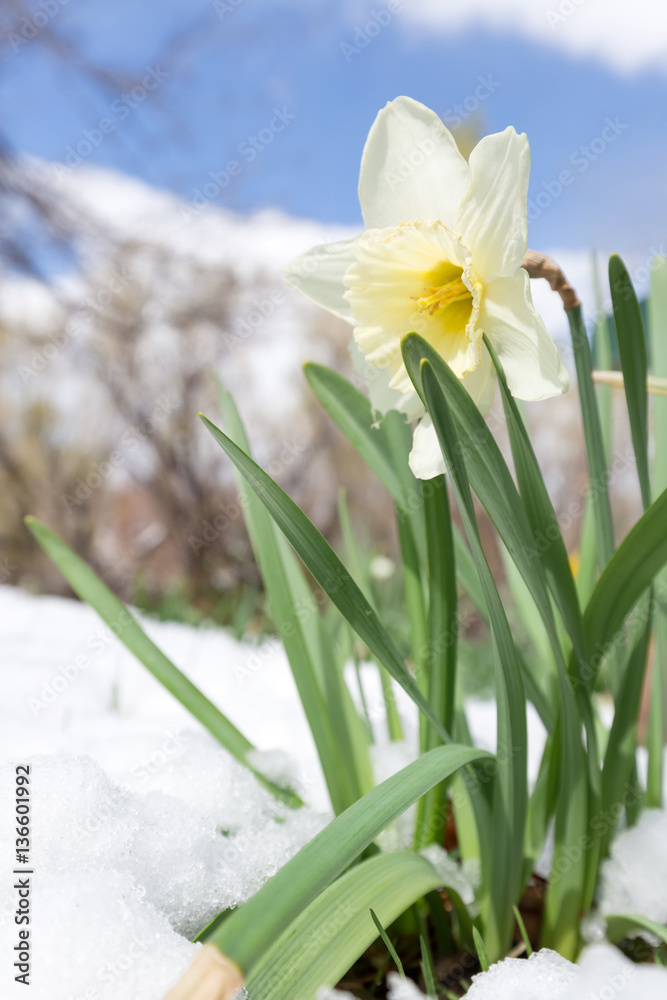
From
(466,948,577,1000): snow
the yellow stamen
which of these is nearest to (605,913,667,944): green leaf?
(466,948,577,1000): snow

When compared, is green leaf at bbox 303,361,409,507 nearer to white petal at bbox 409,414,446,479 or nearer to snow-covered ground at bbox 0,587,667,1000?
white petal at bbox 409,414,446,479

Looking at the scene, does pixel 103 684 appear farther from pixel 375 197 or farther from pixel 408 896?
pixel 375 197

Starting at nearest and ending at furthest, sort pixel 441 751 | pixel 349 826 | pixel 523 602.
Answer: pixel 349 826
pixel 441 751
pixel 523 602

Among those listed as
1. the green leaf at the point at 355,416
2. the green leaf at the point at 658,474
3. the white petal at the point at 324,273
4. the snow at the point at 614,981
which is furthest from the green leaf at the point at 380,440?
the snow at the point at 614,981

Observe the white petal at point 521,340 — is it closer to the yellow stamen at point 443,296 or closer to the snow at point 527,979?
the yellow stamen at point 443,296

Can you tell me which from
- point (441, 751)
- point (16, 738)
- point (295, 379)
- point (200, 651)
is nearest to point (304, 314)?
point (295, 379)

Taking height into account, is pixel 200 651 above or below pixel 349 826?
below

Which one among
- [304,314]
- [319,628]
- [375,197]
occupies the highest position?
[304,314]
